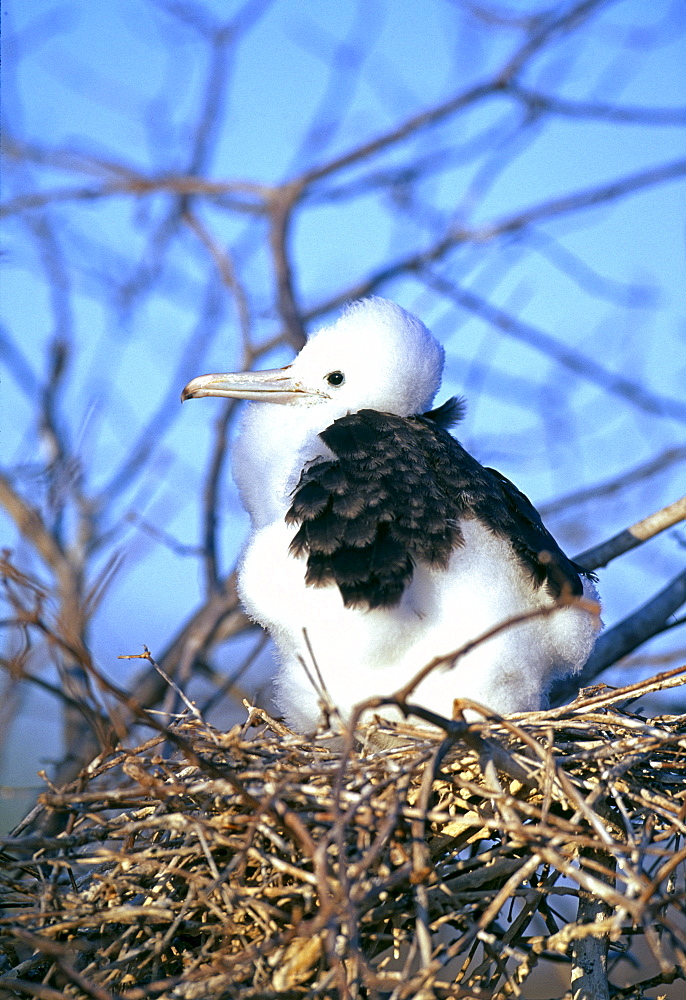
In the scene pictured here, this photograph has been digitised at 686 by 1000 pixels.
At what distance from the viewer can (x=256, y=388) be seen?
2768mm

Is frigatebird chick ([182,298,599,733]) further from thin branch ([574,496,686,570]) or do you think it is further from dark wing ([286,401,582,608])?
thin branch ([574,496,686,570])

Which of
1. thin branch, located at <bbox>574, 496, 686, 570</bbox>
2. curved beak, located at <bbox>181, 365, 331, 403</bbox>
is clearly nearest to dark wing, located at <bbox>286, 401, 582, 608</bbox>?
curved beak, located at <bbox>181, 365, 331, 403</bbox>

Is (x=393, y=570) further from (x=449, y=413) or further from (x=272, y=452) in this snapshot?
(x=449, y=413)

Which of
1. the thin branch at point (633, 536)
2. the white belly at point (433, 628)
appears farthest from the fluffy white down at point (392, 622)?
the thin branch at point (633, 536)

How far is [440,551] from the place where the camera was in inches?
83.5

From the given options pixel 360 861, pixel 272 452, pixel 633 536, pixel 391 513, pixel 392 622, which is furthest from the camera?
pixel 633 536

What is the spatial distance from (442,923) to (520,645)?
0.61 meters

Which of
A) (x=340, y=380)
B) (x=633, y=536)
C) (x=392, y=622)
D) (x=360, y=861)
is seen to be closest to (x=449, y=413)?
(x=340, y=380)

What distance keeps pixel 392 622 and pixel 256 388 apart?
3.27ft

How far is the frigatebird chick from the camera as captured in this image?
6.81 ft

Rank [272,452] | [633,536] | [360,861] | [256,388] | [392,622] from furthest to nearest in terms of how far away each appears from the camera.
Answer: [633,536] < [256,388] < [272,452] < [392,622] < [360,861]

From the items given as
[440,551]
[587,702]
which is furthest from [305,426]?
[587,702]

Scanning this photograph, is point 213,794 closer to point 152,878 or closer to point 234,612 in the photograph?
point 152,878

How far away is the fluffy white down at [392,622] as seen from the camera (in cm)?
208
